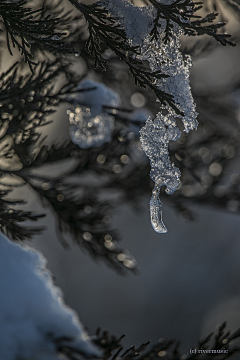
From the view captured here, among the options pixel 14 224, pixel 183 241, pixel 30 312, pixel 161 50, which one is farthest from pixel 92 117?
pixel 183 241

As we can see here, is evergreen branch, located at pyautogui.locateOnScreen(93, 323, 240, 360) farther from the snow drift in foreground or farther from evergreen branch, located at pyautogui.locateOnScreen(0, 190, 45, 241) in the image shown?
evergreen branch, located at pyautogui.locateOnScreen(0, 190, 45, 241)

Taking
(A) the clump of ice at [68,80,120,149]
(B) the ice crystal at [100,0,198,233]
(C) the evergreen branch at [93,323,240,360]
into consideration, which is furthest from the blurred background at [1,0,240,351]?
(B) the ice crystal at [100,0,198,233]

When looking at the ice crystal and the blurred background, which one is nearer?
the ice crystal

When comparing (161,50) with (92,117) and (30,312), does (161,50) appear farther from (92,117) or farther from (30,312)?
(30,312)

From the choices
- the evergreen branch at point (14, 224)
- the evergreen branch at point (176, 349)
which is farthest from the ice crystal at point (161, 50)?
the evergreen branch at point (176, 349)

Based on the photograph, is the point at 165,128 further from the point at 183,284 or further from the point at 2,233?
the point at 183,284

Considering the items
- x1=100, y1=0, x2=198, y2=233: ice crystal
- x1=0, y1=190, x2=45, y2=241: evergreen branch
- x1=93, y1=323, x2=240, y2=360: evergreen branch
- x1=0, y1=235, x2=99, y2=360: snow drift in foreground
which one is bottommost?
x1=93, y1=323, x2=240, y2=360: evergreen branch
